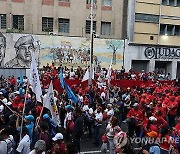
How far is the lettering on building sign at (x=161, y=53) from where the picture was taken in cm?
3450

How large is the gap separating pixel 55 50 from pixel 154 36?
35.7 ft

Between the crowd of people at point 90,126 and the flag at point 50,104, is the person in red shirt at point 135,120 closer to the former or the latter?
the crowd of people at point 90,126

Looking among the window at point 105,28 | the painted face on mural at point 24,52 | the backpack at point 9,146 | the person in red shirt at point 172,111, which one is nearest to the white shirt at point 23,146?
the backpack at point 9,146

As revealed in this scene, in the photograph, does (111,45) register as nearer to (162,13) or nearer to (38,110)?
(162,13)

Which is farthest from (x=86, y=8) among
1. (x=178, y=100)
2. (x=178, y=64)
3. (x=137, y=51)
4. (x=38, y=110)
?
(x=38, y=110)

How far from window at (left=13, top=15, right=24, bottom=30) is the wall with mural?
2.11 m

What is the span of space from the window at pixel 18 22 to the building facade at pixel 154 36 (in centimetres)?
1031

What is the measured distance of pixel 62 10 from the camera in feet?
104

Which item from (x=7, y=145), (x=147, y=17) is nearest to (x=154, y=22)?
(x=147, y=17)

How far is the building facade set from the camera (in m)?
33.3

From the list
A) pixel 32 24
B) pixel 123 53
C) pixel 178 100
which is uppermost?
pixel 32 24

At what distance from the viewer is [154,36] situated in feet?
114

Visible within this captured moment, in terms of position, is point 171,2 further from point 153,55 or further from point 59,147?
point 59,147

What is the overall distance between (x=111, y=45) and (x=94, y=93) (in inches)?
656
